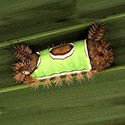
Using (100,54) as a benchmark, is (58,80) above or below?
below

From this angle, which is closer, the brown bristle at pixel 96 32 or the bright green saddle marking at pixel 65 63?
the brown bristle at pixel 96 32

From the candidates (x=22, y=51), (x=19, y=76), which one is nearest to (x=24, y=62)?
(x=22, y=51)

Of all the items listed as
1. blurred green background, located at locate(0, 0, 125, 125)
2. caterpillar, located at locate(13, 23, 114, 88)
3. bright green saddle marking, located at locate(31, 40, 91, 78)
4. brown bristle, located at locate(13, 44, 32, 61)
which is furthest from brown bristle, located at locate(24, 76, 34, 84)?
brown bristle, located at locate(13, 44, 32, 61)

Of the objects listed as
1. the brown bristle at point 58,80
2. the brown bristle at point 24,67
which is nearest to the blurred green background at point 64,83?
the brown bristle at point 58,80

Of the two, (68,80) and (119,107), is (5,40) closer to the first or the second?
(68,80)

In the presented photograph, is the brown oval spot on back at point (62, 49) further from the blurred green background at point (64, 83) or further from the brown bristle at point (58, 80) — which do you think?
the brown bristle at point (58, 80)

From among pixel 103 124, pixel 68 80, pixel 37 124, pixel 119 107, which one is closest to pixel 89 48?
pixel 68 80

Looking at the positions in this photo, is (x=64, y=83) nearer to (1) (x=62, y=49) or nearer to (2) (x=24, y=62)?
(1) (x=62, y=49)
